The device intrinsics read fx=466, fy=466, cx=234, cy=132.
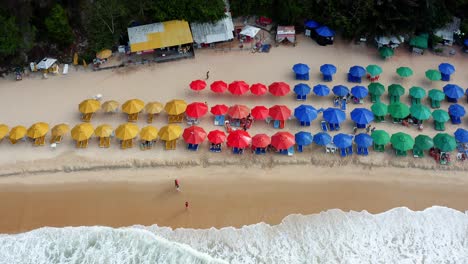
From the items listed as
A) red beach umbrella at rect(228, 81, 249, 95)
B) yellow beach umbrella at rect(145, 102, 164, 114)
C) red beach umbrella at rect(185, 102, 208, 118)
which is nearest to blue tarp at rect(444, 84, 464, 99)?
red beach umbrella at rect(228, 81, 249, 95)

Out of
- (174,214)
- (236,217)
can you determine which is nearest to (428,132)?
(236,217)

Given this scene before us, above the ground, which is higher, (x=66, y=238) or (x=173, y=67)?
(x=173, y=67)

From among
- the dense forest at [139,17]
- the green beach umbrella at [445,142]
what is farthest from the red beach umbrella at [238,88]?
the green beach umbrella at [445,142]

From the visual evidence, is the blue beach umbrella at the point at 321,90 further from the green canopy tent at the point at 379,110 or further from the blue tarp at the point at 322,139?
the blue tarp at the point at 322,139

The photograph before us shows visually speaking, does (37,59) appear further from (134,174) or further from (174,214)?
(174,214)

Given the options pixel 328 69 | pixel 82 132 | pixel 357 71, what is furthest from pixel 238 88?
pixel 82 132

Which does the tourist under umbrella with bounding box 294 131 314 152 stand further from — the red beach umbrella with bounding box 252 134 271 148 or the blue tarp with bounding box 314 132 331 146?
the red beach umbrella with bounding box 252 134 271 148
